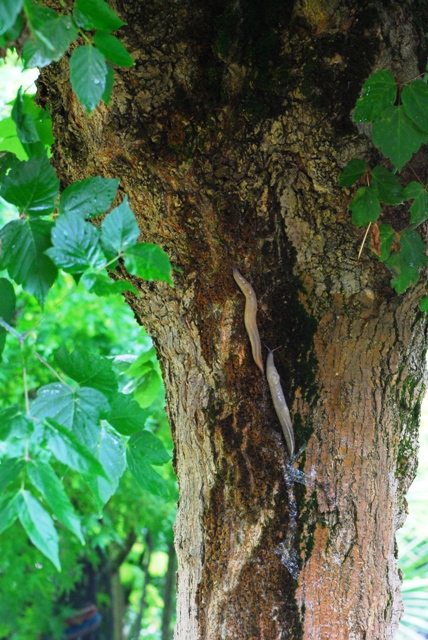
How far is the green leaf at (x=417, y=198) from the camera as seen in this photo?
1163mm

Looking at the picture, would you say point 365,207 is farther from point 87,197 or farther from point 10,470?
point 10,470

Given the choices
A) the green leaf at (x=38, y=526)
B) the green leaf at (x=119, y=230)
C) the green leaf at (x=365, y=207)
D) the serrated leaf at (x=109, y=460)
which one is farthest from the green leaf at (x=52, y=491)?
the green leaf at (x=365, y=207)

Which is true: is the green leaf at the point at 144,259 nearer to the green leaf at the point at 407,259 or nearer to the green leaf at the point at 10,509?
the green leaf at the point at 10,509

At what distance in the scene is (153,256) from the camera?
0.75 m

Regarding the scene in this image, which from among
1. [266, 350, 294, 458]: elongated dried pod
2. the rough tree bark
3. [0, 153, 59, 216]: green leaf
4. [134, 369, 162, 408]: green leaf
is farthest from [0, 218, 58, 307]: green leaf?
[134, 369, 162, 408]: green leaf

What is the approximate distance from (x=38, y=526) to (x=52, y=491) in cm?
4

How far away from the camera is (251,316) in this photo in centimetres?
123

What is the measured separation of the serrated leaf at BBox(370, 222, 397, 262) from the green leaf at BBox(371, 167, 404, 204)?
6cm

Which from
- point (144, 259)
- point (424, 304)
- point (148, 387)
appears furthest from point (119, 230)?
point (148, 387)

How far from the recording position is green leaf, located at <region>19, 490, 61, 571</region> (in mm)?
622

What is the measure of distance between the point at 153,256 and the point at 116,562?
22.4 ft

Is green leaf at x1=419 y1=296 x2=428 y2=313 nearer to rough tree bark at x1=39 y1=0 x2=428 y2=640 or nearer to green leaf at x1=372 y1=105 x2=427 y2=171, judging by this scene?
rough tree bark at x1=39 y1=0 x2=428 y2=640

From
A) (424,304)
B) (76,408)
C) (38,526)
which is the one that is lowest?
(38,526)

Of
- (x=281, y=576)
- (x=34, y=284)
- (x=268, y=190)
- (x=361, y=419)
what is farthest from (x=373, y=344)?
(x=34, y=284)
